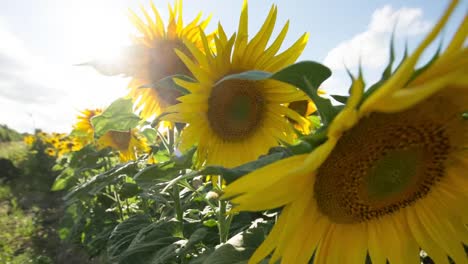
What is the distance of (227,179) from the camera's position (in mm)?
757

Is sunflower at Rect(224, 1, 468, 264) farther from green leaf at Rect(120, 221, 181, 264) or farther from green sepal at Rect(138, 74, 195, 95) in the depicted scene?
green leaf at Rect(120, 221, 181, 264)

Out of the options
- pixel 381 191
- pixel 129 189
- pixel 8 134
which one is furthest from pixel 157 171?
pixel 8 134

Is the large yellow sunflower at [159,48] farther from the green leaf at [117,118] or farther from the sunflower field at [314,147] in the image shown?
the green leaf at [117,118]

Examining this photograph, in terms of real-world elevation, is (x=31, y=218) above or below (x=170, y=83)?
below

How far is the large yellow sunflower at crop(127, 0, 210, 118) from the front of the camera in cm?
167

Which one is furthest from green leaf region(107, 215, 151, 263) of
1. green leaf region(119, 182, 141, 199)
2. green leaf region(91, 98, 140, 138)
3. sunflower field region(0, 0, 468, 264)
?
green leaf region(91, 98, 140, 138)

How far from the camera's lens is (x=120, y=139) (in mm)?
3924

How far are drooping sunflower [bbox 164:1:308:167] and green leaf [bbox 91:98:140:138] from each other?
0.38 metres

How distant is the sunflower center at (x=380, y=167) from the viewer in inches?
33.1

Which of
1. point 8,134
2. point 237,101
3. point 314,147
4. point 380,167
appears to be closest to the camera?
point 314,147

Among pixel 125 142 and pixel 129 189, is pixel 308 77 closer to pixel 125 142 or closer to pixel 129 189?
pixel 129 189

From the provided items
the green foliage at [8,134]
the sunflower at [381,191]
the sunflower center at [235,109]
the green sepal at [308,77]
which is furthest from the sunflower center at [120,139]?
the green foliage at [8,134]

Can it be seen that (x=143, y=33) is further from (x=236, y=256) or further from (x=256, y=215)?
(x=236, y=256)

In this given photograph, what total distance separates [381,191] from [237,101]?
63cm
